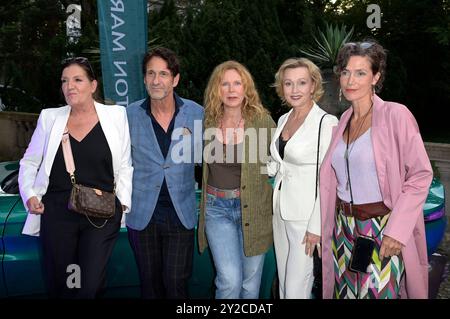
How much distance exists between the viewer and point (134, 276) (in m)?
3.18

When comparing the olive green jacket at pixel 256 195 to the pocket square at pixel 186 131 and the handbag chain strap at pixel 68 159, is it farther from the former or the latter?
the handbag chain strap at pixel 68 159

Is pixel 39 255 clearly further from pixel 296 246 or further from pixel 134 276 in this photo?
pixel 296 246

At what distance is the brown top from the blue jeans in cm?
9

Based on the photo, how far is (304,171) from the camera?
2.55 meters

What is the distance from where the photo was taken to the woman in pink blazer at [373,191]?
2.12m

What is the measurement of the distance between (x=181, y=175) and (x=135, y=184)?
0.28 metres

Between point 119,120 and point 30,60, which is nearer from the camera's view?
point 119,120

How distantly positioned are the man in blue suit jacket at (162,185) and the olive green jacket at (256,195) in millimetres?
117

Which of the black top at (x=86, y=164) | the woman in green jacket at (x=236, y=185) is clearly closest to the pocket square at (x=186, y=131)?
the woman in green jacket at (x=236, y=185)

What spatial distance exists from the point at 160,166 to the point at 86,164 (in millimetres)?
408

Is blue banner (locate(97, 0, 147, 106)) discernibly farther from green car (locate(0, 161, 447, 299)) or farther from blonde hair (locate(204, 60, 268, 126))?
blonde hair (locate(204, 60, 268, 126))

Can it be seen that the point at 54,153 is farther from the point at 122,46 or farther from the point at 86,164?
the point at 122,46

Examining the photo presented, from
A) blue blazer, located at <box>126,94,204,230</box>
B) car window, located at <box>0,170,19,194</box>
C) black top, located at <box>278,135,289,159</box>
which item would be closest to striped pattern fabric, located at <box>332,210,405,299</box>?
black top, located at <box>278,135,289,159</box>

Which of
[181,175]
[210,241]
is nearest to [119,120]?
[181,175]
